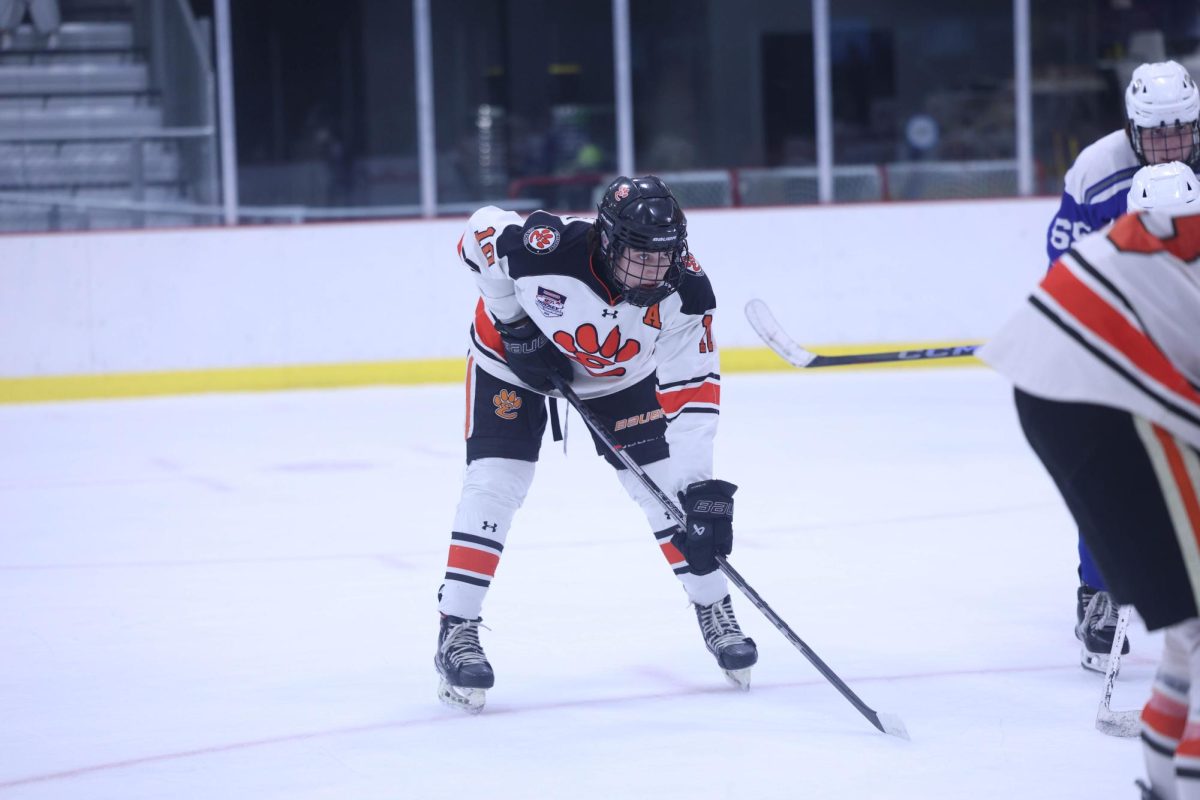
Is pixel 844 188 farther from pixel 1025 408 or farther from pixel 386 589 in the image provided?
pixel 1025 408

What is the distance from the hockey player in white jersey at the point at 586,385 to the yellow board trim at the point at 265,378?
485 cm

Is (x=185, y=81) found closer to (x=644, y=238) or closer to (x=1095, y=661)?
(x=644, y=238)

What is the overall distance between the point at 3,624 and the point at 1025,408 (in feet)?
8.35

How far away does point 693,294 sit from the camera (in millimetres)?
2783

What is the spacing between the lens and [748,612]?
349 cm

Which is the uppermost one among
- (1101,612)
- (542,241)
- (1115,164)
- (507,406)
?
(1115,164)

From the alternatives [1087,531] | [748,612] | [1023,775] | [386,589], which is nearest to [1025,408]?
[1087,531]

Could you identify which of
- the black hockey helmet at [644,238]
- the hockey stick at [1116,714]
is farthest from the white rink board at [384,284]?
the hockey stick at [1116,714]

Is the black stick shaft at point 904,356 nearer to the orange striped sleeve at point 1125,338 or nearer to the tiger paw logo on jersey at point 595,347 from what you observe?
the tiger paw logo on jersey at point 595,347

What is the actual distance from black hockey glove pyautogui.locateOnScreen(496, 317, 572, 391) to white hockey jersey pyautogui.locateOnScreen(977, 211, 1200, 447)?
126 cm

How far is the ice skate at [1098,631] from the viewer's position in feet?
9.48

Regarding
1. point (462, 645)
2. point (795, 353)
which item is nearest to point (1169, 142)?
point (795, 353)

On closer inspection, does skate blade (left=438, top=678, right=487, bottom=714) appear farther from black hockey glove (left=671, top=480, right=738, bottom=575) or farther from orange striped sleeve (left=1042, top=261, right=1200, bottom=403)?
orange striped sleeve (left=1042, top=261, right=1200, bottom=403)

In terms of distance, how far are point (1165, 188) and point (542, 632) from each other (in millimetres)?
1508
